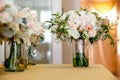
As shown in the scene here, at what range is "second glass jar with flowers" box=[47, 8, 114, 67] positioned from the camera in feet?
5.41

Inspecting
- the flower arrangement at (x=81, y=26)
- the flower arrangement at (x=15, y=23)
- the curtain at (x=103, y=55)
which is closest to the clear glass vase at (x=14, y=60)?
the flower arrangement at (x=15, y=23)

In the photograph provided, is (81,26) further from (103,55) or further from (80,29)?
(103,55)

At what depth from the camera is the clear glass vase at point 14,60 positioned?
4.82ft

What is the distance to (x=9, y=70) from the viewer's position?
4.85ft

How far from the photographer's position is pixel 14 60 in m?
1.47

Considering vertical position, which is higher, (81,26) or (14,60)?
(81,26)

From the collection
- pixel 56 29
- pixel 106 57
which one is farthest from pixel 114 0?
pixel 56 29

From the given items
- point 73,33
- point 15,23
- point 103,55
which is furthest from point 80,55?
point 103,55

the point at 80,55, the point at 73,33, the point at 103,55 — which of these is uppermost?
the point at 73,33

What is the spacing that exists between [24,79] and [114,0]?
4909 mm

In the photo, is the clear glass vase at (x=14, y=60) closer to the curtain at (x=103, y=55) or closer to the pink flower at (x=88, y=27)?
the pink flower at (x=88, y=27)

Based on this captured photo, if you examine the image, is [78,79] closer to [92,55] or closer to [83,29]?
[83,29]

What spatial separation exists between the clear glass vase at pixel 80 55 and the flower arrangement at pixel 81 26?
52 millimetres

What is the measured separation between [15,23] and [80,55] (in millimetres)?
687
